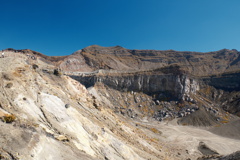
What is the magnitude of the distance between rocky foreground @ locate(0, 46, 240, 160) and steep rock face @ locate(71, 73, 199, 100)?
42 centimetres

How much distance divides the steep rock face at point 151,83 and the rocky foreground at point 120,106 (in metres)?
0.42

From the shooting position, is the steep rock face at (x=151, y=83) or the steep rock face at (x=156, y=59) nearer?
the steep rock face at (x=151, y=83)

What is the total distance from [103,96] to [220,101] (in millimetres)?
49438

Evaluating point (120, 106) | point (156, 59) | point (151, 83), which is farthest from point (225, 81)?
point (156, 59)

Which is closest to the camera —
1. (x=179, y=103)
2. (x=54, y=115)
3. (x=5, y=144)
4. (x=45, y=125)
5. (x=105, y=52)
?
(x=5, y=144)

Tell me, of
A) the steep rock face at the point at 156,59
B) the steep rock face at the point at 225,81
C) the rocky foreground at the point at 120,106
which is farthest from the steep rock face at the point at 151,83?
the steep rock face at the point at 156,59

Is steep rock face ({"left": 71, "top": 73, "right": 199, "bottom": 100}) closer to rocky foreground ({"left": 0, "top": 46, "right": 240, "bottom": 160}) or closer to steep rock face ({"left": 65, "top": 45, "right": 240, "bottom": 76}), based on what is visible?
rocky foreground ({"left": 0, "top": 46, "right": 240, "bottom": 160})

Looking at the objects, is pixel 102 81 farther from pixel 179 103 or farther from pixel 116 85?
pixel 179 103

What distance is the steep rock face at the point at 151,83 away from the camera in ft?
217

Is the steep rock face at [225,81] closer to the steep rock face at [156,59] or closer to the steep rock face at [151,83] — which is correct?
the steep rock face at [151,83]

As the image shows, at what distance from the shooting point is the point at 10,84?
44.4 feet

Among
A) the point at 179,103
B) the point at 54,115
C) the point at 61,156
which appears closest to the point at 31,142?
the point at 61,156

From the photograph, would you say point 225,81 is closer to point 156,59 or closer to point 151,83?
point 151,83

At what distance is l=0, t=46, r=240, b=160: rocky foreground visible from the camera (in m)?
11.1
